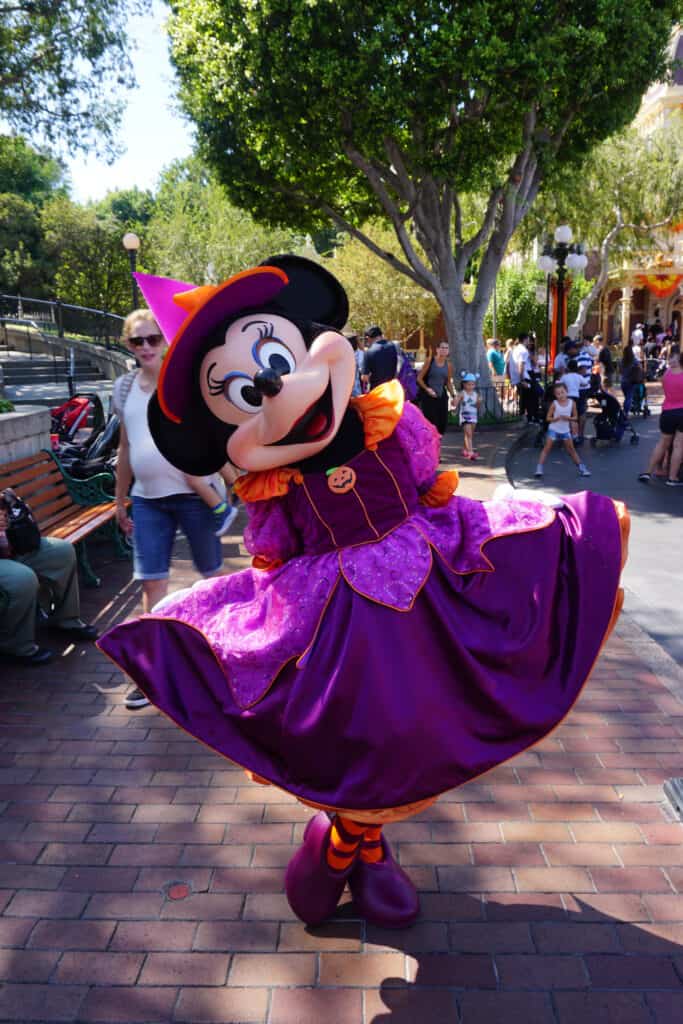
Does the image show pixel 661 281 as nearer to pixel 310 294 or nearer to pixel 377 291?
pixel 377 291

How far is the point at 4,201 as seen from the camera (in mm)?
37000

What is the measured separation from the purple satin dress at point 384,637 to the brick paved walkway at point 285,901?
718mm

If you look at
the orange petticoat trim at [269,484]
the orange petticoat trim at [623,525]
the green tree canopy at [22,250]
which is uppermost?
the green tree canopy at [22,250]

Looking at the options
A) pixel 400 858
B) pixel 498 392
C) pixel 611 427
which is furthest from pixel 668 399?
pixel 400 858

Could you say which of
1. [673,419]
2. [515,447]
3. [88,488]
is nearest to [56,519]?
[88,488]

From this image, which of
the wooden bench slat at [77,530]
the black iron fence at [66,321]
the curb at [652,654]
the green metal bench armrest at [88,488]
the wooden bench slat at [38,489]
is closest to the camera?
the curb at [652,654]

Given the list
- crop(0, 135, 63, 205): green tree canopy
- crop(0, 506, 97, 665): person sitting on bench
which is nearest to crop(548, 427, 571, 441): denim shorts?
crop(0, 506, 97, 665): person sitting on bench

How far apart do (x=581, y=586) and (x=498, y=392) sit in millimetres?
15676

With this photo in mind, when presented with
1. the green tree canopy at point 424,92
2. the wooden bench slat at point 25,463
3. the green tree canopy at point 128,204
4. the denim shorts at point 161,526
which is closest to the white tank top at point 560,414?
the green tree canopy at point 424,92

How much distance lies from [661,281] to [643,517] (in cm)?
3194

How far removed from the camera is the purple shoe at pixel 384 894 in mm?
2637

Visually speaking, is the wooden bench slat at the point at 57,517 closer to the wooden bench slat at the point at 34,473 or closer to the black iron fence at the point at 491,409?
the wooden bench slat at the point at 34,473

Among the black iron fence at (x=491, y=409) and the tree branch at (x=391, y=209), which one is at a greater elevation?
the tree branch at (x=391, y=209)

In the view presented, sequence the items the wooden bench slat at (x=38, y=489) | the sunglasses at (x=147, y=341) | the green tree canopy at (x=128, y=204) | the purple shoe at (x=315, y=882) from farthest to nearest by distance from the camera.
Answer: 1. the green tree canopy at (x=128, y=204)
2. the wooden bench slat at (x=38, y=489)
3. the sunglasses at (x=147, y=341)
4. the purple shoe at (x=315, y=882)
